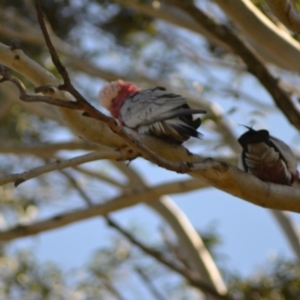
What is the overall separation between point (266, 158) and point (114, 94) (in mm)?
1159

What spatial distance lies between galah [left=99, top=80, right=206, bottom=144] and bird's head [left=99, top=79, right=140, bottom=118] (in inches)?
9.2

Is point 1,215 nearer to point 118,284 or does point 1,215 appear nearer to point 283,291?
point 118,284

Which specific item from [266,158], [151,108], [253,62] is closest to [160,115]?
[151,108]

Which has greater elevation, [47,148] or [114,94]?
[47,148]

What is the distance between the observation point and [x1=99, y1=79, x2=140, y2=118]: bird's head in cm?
348

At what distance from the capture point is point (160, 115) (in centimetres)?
268

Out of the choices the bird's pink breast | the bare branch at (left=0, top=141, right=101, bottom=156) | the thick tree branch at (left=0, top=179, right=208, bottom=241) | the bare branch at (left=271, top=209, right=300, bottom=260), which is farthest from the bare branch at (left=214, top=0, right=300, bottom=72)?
the bare branch at (left=271, top=209, right=300, bottom=260)

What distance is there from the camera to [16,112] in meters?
7.03

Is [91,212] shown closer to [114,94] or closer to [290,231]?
[114,94]

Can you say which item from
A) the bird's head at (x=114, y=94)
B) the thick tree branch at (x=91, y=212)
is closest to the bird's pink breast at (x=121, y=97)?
the bird's head at (x=114, y=94)

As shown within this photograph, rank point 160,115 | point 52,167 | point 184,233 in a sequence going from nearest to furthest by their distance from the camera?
point 52,167 < point 160,115 < point 184,233

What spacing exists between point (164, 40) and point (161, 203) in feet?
6.96

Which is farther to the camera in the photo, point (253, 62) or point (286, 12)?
point (253, 62)

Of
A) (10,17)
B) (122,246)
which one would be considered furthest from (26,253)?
(10,17)
